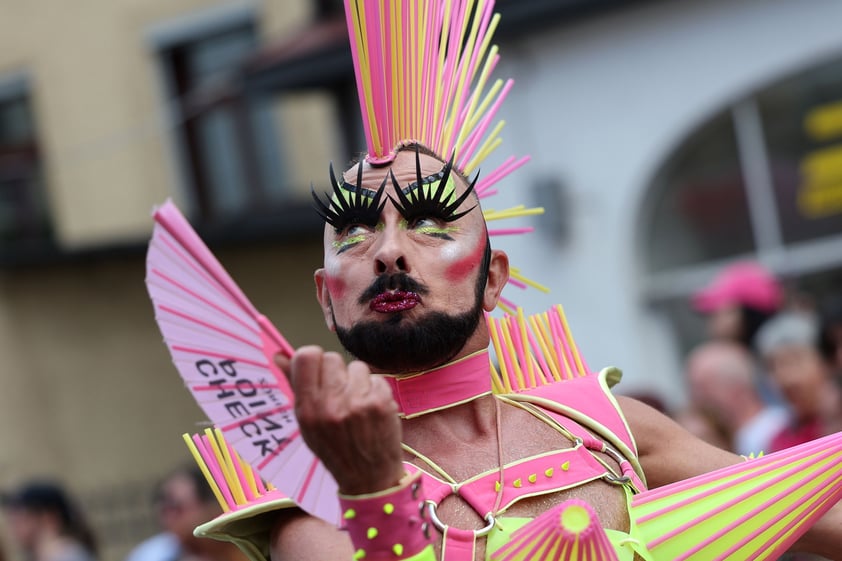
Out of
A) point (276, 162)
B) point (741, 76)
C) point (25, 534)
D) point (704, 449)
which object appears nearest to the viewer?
point (704, 449)

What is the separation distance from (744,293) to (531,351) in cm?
362

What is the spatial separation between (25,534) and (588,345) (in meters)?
3.36

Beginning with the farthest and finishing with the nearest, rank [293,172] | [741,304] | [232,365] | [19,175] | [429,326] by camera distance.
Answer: [19,175], [293,172], [741,304], [429,326], [232,365]

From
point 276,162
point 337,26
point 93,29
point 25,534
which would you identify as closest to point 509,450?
point 25,534

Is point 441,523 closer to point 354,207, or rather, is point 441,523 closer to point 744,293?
point 354,207

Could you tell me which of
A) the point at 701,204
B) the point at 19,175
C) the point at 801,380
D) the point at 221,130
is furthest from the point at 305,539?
the point at 19,175

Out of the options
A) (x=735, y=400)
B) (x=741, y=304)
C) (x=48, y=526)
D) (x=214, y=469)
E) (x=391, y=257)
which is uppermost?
(x=391, y=257)

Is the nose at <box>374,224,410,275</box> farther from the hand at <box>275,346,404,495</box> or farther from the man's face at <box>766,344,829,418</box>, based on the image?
the man's face at <box>766,344,829,418</box>

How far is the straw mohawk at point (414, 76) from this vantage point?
3.03 meters

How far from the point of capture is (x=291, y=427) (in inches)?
97.6

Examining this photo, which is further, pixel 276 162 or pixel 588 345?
pixel 276 162

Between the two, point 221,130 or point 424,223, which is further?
point 221,130

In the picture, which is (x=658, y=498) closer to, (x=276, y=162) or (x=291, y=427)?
(x=291, y=427)

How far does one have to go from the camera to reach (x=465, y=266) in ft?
9.57
